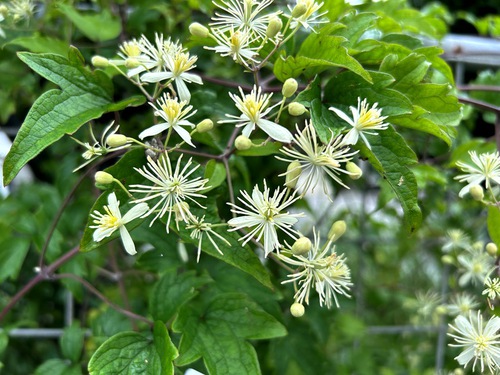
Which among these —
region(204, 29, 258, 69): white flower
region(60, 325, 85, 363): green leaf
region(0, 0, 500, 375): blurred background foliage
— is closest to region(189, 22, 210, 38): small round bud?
region(204, 29, 258, 69): white flower

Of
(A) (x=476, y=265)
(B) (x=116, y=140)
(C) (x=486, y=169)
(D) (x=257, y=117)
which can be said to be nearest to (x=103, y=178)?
(B) (x=116, y=140)

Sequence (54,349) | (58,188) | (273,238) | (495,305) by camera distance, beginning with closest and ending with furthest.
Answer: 1. (273,238)
2. (495,305)
3. (58,188)
4. (54,349)

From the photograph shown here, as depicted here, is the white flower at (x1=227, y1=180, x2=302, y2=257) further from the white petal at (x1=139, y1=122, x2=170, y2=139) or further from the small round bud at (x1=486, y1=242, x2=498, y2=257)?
the small round bud at (x1=486, y1=242, x2=498, y2=257)

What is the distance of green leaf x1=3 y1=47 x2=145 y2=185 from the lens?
50cm

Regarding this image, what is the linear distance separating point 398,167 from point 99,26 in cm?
49

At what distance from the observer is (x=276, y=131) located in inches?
19.5

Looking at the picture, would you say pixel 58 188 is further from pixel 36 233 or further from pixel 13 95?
pixel 13 95

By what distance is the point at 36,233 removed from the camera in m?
0.84

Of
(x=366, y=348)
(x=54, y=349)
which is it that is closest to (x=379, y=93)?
(x=366, y=348)

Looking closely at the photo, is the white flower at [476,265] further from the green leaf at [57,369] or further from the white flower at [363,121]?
the green leaf at [57,369]

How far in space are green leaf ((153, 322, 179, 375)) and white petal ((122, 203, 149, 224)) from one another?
137mm

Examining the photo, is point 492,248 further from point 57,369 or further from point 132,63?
point 57,369

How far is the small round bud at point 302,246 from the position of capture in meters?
0.49

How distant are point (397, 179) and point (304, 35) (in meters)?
0.32
